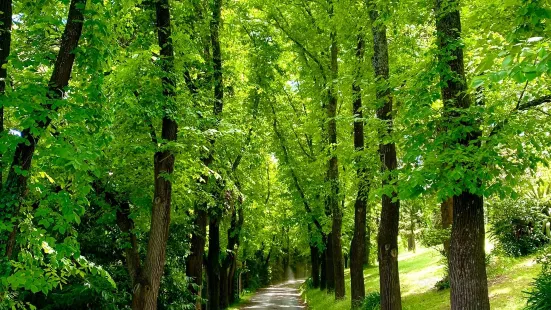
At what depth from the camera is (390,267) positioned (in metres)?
9.11

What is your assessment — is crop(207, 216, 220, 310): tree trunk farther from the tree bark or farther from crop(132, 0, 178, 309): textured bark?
crop(132, 0, 178, 309): textured bark

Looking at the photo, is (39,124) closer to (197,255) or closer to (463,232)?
(463,232)

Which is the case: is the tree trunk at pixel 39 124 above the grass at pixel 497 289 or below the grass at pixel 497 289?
above

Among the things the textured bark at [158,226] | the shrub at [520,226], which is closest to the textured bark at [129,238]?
the textured bark at [158,226]

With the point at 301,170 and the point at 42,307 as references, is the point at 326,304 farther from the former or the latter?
the point at 42,307

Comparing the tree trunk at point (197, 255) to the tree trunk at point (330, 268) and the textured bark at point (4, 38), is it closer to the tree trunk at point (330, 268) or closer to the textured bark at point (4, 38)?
the tree trunk at point (330, 268)

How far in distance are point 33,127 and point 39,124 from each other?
1.64 ft

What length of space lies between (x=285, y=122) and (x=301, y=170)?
2401mm

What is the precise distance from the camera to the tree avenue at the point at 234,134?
5.01 metres

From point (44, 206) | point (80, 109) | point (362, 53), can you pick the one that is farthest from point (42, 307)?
point (362, 53)

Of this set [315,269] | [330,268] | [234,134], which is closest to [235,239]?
[330,268]

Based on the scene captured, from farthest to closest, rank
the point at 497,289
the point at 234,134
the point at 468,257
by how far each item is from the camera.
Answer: the point at 497,289 → the point at 234,134 → the point at 468,257

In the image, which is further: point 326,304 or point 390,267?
point 326,304

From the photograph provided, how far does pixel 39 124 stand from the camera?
503 cm
